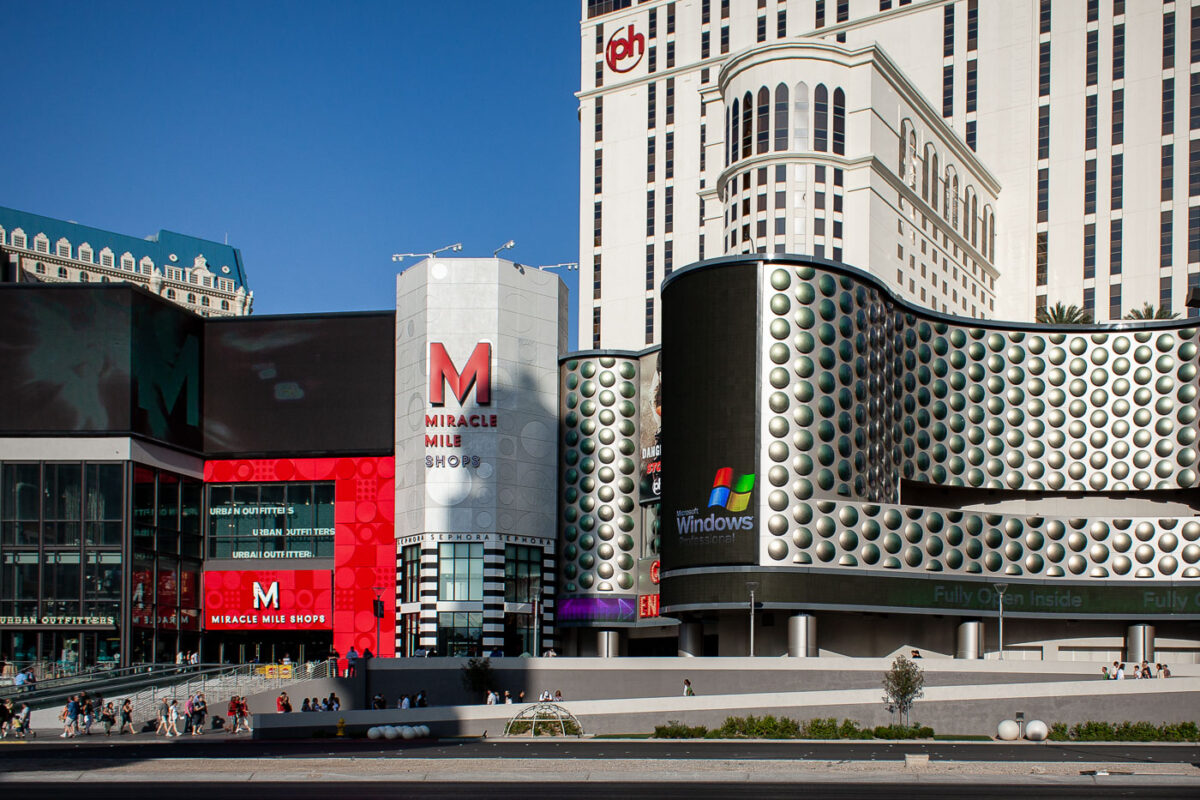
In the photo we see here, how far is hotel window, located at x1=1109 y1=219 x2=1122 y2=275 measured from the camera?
5305 inches

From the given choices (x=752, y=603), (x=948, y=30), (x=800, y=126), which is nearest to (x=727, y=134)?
(x=800, y=126)

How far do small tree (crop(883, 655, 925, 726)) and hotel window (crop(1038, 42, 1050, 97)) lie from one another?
88261mm

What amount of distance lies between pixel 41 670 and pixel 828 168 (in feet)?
227

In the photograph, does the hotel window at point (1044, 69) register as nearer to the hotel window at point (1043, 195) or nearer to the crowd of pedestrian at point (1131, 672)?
the hotel window at point (1043, 195)

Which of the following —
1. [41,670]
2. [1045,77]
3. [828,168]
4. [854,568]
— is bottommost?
[41,670]

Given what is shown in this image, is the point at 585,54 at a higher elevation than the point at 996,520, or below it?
higher

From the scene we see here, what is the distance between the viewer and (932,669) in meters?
75.6

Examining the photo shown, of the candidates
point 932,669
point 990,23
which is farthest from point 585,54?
point 932,669

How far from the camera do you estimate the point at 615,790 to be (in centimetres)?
4022

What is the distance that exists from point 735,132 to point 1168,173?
40.4 metres

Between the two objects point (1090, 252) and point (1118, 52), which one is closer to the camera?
point (1090, 252)

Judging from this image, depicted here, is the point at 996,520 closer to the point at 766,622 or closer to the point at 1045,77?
the point at 766,622

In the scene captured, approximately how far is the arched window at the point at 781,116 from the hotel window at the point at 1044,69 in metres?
33.0

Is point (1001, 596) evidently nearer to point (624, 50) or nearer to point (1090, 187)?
point (1090, 187)
